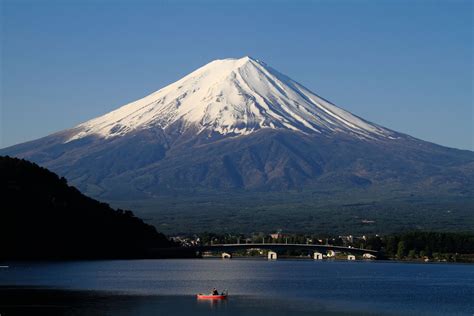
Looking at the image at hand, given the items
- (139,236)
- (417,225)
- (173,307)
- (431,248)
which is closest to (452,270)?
→ (431,248)

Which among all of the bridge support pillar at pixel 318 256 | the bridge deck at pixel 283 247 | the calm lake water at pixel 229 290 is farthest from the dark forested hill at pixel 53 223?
the bridge support pillar at pixel 318 256

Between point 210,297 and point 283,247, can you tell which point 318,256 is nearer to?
point 283,247

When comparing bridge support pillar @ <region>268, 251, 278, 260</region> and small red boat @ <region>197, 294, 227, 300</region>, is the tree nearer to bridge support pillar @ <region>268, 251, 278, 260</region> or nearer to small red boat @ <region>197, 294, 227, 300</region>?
bridge support pillar @ <region>268, 251, 278, 260</region>

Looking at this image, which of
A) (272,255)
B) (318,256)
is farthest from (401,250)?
(272,255)

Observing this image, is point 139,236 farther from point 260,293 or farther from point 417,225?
point 417,225

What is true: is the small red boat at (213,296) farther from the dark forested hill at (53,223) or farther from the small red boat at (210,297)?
the dark forested hill at (53,223)

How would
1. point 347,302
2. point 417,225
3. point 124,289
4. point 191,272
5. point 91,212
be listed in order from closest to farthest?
point 347,302 < point 124,289 < point 191,272 < point 91,212 < point 417,225
